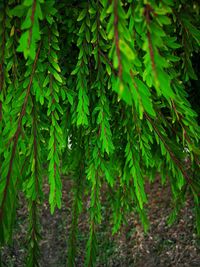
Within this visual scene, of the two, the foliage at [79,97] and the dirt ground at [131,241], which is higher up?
the foliage at [79,97]

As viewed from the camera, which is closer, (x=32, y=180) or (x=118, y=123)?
(x=32, y=180)

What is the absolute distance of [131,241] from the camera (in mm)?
3764

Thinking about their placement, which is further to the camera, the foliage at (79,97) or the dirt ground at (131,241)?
the dirt ground at (131,241)

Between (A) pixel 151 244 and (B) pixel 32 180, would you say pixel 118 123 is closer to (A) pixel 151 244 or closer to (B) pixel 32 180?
(B) pixel 32 180

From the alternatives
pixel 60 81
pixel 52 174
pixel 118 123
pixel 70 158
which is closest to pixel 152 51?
pixel 60 81

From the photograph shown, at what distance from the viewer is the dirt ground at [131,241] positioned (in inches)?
137

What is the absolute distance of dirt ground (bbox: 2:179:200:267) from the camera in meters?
3.49

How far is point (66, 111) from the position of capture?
6.23 feet

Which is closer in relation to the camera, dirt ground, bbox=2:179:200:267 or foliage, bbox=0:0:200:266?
foliage, bbox=0:0:200:266

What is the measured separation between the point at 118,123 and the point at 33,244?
0.91 m

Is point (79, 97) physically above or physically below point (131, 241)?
above

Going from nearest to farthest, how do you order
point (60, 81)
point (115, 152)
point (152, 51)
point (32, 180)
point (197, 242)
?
point (152, 51) < point (60, 81) < point (32, 180) < point (115, 152) < point (197, 242)

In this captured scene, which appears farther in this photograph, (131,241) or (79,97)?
(131,241)

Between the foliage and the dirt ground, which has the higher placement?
the foliage
